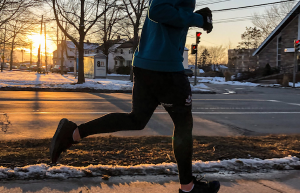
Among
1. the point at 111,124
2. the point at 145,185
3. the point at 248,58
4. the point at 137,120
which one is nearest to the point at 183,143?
the point at 137,120

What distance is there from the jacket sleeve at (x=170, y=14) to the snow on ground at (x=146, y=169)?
1510 mm

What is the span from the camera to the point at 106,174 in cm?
289

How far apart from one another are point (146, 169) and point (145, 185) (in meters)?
0.31

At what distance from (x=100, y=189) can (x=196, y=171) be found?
1035 millimetres

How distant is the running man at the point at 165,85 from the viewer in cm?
216

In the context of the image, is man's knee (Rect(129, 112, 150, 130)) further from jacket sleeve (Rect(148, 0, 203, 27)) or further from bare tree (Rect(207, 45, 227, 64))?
bare tree (Rect(207, 45, 227, 64))

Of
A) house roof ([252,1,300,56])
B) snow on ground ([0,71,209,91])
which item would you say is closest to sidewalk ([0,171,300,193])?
snow on ground ([0,71,209,91])

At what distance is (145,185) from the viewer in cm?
270

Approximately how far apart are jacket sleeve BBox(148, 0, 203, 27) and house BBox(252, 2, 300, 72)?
32.2 meters

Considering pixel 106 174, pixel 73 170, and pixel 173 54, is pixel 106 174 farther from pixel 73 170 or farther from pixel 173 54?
pixel 173 54

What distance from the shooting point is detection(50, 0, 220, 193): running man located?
2156 mm

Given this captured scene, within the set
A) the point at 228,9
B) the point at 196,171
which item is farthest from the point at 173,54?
the point at 228,9

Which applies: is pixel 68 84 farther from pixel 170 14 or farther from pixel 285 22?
pixel 285 22

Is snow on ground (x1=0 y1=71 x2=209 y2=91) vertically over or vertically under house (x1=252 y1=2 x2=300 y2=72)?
under
